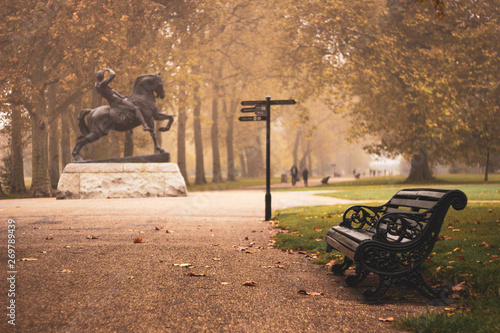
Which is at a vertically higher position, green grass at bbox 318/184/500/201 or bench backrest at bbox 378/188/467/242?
bench backrest at bbox 378/188/467/242

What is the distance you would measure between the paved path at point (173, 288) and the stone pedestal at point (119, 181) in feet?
34.4

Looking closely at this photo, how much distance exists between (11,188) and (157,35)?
1308cm

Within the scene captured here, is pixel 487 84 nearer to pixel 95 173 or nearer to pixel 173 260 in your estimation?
pixel 95 173

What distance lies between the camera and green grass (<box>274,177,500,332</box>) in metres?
3.67

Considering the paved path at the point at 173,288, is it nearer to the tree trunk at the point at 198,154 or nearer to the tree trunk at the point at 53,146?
the tree trunk at the point at 53,146

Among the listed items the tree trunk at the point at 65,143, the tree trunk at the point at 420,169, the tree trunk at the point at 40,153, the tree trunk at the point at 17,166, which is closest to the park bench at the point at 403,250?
the tree trunk at the point at 40,153

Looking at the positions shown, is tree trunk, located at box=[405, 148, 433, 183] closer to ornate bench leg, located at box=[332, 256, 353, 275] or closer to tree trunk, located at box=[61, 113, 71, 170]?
tree trunk, located at box=[61, 113, 71, 170]

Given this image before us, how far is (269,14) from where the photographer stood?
35281 mm

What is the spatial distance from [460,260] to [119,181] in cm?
1628

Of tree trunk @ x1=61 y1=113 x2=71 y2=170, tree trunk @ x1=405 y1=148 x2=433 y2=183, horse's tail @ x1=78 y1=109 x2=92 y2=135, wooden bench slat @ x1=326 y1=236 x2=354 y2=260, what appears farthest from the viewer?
tree trunk @ x1=61 y1=113 x2=71 y2=170

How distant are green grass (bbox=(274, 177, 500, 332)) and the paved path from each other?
35cm

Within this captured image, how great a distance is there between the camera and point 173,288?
4.79 meters

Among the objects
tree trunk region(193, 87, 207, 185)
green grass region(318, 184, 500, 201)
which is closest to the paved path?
green grass region(318, 184, 500, 201)

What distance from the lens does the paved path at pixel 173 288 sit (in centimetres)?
374
